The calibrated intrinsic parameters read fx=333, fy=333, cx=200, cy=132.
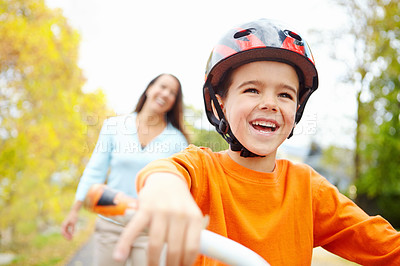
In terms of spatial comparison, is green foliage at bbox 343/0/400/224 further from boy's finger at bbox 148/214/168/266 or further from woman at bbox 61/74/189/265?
boy's finger at bbox 148/214/168/266

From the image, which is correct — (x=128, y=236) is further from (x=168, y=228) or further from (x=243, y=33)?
(x=243, y=33)

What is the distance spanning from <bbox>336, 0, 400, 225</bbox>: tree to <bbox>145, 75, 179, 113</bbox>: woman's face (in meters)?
11.0

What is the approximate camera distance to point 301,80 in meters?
2.11

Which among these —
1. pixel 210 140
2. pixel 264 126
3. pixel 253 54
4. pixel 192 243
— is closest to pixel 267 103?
pixel 264 126

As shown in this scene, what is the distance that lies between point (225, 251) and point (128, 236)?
30 cm

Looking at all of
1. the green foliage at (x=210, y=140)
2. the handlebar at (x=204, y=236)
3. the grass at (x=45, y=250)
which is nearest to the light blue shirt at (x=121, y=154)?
the green foliage at (x=210, y=140)

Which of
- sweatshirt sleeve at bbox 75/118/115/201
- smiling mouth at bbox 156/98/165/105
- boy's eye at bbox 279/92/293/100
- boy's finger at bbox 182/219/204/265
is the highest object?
boy's eye at bbox 279/92/293/100

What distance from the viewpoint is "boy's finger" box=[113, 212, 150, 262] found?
2.35ft

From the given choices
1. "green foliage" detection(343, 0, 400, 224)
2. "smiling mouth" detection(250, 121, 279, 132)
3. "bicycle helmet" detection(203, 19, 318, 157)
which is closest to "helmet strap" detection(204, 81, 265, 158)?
"bicycle helmet" detection(203, 19, 318, 157)

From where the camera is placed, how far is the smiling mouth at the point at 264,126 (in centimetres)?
176

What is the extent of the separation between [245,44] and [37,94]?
739 cm

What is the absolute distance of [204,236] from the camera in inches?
34.9

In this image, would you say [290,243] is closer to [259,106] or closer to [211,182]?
[211,182]

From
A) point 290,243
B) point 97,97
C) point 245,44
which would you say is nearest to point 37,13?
point 97,97
